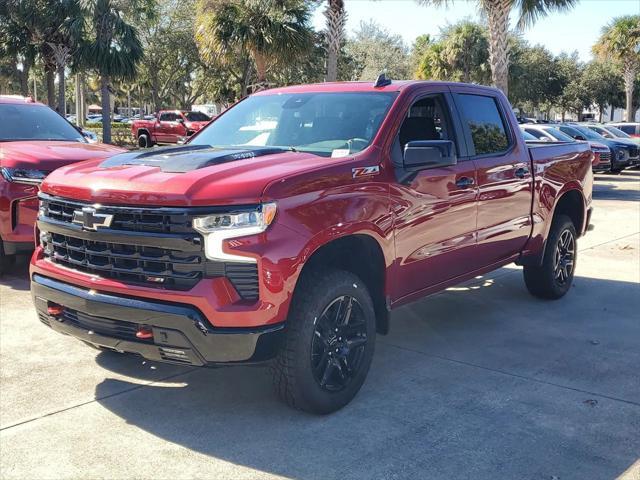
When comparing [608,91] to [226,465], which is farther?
[608,91]

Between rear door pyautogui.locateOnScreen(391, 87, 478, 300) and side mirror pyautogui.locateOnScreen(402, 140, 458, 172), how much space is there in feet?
0.24

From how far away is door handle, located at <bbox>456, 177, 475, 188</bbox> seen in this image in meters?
5.09

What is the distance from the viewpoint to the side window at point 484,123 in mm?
5474

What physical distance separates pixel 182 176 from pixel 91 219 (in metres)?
0.56

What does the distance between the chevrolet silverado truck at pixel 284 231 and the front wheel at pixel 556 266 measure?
1313mm

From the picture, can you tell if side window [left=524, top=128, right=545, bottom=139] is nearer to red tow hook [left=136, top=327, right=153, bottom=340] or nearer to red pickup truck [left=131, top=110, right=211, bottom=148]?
red pickup truck [left=131, top=110, right=211, bottom=148]

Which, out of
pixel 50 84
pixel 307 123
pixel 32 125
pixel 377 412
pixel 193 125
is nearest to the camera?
pixel 377 412

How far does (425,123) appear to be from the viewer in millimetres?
5074

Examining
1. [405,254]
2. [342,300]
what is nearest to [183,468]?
[342,300]

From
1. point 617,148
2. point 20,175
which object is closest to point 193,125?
point 617,148

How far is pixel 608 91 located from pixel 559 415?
57.8 m

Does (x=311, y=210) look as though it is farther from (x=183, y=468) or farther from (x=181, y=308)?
(x=183, y=468)

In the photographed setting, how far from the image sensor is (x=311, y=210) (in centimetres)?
383

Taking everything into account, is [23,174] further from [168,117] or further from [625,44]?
[625,44]
